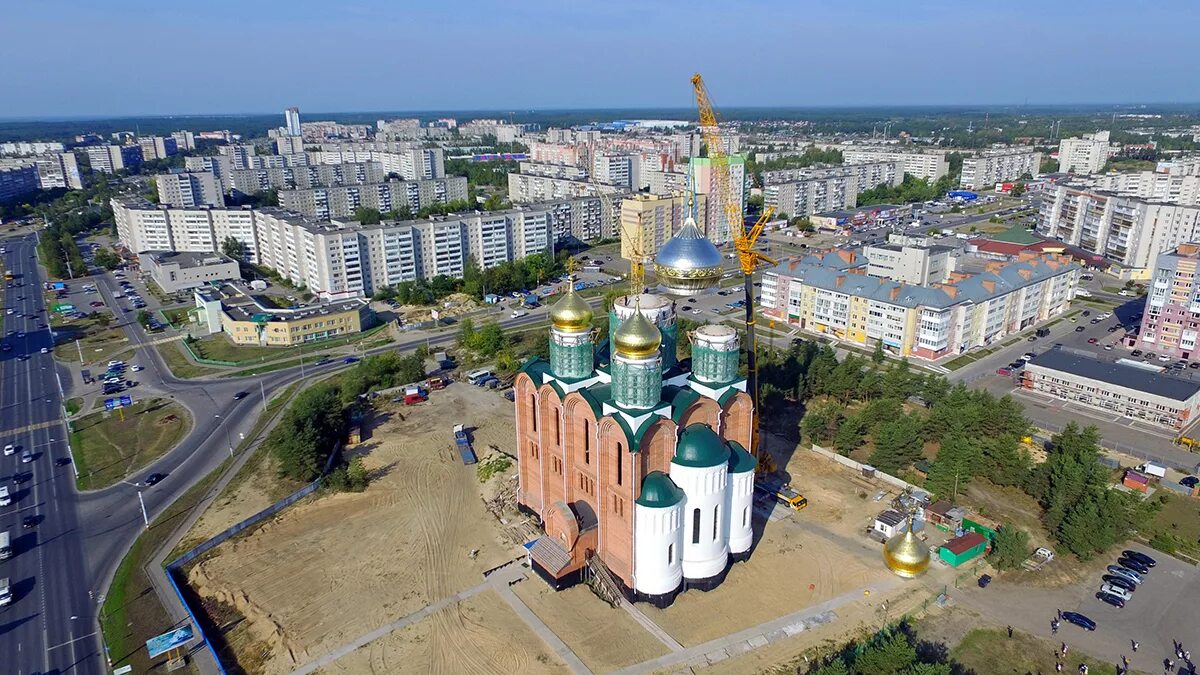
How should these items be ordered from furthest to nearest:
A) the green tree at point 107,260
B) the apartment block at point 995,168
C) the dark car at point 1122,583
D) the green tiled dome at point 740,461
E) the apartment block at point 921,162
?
the apartment block at point 921,162 < the apartment block at point 995,168 < the green tree at point 107,260 < the green tiled dome at point 740,461 < the dark car at point 1122,583

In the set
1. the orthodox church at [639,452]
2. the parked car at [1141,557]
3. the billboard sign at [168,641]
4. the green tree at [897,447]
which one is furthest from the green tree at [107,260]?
the parked car at [1141,557]

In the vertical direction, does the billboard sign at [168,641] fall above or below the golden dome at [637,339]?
below

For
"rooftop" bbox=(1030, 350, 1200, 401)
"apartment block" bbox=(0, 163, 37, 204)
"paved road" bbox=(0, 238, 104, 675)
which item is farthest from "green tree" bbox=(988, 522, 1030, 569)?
"apartment block" bbox=(0, 163, 37, 204)

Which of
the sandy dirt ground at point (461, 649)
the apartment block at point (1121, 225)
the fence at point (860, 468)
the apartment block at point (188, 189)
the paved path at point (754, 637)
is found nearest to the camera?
the sandy dirt ground at point (461, 649)

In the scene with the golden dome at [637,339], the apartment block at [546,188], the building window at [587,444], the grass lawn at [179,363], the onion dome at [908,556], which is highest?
the golden dome at [637,339]

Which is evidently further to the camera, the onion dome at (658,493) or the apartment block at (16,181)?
the apartment block at (16,181)

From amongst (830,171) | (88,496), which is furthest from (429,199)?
(88,496)

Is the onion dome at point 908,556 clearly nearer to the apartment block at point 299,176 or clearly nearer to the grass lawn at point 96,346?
the grass lawn at point 96,346
